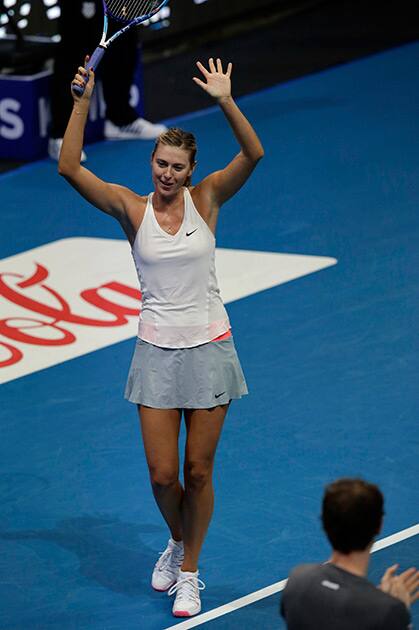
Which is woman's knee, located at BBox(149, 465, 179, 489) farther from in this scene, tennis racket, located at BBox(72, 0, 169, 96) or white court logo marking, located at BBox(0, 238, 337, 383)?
white court logo marking, located at BBox(0, 238, 337, 383)

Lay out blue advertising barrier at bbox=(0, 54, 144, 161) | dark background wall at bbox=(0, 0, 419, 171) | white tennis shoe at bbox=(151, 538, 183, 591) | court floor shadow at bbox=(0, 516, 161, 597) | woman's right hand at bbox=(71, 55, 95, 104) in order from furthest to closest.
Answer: dark background wall at bbox=(0, 0, 419, 171), blue advertising barrier at bbox=(0, 54, 144, 161), court floor shadow at bbox=(0, 516, 161, 597), white tennis shoe at bbox=(151, 538, 183, 591), woman's right hand at bbox=(71, 55, 95, 104)

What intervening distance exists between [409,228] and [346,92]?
13.4ft

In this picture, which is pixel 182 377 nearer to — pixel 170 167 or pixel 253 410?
pixel 170 167

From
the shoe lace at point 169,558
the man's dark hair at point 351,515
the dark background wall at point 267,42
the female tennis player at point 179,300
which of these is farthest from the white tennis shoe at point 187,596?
the dark background wall at point 267,42

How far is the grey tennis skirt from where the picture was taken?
19.7 feet

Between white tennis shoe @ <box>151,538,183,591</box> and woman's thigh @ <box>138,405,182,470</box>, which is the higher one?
woman's thigh @ <box>138,405,182,470</box>

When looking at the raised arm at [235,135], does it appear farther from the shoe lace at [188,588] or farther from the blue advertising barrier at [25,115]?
the blue advertising barrier at [25,115]

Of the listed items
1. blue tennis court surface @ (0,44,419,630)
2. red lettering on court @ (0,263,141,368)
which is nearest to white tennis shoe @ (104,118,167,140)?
blue tennis court surface @ (0,44,419,630)

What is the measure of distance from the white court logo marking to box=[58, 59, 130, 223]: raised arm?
2.95m

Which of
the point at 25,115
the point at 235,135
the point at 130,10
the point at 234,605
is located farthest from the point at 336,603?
the point at 25,115

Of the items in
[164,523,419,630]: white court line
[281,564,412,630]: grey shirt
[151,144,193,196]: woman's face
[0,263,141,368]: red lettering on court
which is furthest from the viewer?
[0,263,141,368]: red lettering on court

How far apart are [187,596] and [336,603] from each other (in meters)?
2.26

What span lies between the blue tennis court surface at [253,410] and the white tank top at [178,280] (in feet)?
4.08

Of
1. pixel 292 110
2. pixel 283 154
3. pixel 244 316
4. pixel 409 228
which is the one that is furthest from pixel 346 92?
pixel 244 316
